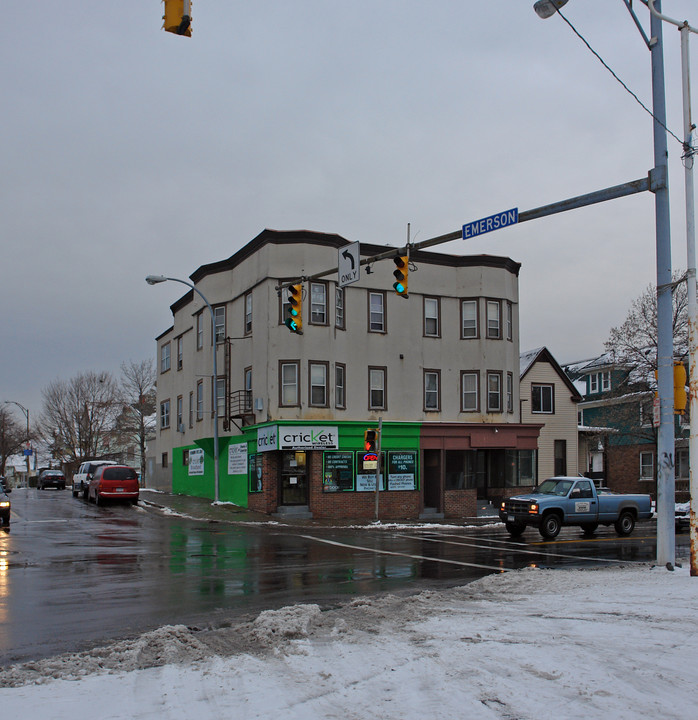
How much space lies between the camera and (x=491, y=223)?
15.3 metres

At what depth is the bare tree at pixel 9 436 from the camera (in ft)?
280

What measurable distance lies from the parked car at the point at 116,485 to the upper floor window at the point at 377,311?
1291 cm

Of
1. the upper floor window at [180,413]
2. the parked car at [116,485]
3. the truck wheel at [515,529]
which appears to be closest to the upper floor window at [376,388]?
the truck wheel at [515,529]

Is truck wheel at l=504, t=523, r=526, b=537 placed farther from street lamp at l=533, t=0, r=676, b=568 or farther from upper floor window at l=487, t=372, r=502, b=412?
upper floor window at l=487, t=372, r=502, b=412

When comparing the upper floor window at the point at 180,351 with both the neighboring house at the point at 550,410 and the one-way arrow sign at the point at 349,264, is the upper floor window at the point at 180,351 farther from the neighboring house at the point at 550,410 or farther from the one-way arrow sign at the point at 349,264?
the one-way arrow sign at the point at 349,264

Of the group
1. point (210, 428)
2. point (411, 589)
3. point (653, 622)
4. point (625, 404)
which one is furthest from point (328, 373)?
point (653, 622)

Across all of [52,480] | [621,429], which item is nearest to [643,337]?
[621,429]

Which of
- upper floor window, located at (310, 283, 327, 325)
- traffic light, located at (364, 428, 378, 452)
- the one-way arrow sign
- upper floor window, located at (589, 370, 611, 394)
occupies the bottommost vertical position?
traffic light, located at (364, 428, 378, 452)

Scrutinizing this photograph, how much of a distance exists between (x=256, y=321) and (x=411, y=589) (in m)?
21.7

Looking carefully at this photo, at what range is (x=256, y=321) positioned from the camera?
3275 centimetres

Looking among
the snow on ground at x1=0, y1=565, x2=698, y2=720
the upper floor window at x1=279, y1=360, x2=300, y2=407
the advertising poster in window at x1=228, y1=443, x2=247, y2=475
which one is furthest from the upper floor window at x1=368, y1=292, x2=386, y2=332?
the snow on ground at x1=0, y1=565, x2=698, y2=720

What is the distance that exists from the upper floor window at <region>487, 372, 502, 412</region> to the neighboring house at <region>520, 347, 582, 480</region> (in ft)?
22.4

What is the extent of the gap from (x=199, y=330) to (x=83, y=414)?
41146 mm

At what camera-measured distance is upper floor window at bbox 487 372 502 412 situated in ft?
117
